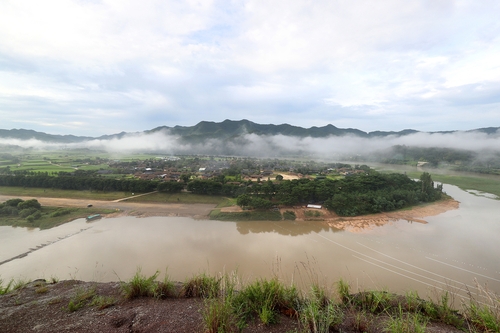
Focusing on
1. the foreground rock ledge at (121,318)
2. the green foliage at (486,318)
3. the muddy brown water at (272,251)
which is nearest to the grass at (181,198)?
the muddy brown water at (272,251)

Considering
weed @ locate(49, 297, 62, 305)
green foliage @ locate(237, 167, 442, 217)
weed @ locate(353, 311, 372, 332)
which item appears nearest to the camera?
weed @ locate(353, 311, 372, 332)

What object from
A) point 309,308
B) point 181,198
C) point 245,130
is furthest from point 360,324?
point 245,130

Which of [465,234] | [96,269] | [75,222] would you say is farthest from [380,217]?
[75,222]

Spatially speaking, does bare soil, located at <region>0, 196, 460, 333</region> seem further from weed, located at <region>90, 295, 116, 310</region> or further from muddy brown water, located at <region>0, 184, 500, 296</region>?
muddy brown water, located at <region>0, 184, 500, 296</region>

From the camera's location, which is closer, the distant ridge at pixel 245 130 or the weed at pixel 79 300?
the weed at pixel 79 300

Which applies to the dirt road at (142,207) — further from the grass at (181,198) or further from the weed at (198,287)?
the weed at (198,287)

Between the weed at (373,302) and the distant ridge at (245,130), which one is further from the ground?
the distant ridge at (245,130)

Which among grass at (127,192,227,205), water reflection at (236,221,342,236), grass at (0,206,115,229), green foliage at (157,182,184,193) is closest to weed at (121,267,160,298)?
water reflection at (236,221,342,236)
